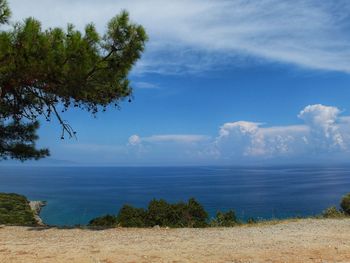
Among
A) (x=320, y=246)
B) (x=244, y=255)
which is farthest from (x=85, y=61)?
(x=320, y=246)

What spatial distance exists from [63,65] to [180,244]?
640 cm

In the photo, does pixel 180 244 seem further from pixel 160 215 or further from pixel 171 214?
pixel 171 214

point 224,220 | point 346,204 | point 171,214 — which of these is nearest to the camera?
point 224,220

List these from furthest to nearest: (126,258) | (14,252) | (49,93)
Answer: (49,93) → (14,252) → (126,258)

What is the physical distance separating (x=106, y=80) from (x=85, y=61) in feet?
5.28

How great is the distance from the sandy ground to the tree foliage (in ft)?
15.0

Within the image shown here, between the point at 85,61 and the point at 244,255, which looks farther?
the point at 85,61

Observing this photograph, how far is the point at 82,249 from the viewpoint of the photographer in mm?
10094

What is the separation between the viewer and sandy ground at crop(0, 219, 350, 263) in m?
9.18

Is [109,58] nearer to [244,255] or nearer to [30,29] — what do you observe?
[30,29]

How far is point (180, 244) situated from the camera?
10789 millimetres

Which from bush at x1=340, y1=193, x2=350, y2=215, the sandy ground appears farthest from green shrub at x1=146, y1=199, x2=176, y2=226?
bush at x1=340, y1=193, x2=350, y2=215

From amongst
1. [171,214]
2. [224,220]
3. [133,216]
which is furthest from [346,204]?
[133,216]

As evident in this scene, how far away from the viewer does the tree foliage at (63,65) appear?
12539mm
